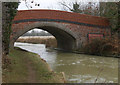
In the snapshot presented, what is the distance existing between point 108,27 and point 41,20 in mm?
6325

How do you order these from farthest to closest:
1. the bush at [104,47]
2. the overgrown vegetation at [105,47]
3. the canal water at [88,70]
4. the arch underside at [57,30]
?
1. the arch underside at [57,30]
2. the bush at [104,47]
3. the overgrown vegetation at [105,47]
4. the canal water at [88,70]

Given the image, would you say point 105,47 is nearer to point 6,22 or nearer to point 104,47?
point 104,47

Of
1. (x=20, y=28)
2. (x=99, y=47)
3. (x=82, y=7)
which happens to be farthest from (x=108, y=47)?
(x=82, y=7)

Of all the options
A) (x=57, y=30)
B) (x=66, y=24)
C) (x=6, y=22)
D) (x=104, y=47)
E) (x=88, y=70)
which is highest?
(x=6, y=22)

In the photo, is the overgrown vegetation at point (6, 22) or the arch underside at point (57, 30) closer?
the overgrown vegetation at point (6, 22)

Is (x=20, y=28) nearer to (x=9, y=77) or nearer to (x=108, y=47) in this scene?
(x=108, y=47)

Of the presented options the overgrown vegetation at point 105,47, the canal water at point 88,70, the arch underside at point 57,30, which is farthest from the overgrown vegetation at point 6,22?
the overgrown vegetation at point 105,47

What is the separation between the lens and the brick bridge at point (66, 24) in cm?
1181

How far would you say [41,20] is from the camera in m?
12.5

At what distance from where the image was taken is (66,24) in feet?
43.3

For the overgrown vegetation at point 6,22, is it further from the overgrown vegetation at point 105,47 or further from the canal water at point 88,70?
the overgrown vegetation at point 105,47

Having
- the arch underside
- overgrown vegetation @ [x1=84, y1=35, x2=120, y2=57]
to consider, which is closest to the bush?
overgrown vegetation @ [x1=84, y1=35, x2=120, y2=57]

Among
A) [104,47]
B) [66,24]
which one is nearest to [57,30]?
[66,24]

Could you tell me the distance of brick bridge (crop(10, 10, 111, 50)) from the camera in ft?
38.8
